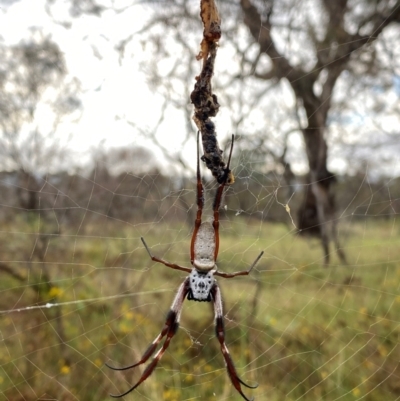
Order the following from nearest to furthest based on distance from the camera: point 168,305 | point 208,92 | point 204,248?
point 208,92 → point 204,248 → point 168,305

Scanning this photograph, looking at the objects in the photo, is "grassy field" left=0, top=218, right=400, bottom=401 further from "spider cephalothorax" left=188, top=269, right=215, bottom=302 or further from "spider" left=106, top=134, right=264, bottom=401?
"spider cephalothorax" left=188, top=269, right=215, bottom=302

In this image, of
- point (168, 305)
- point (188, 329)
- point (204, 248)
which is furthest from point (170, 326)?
point (168, 305)

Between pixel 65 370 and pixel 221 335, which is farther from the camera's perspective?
pixel 65 370

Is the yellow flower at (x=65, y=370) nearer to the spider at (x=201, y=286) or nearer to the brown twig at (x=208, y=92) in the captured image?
the spider at (x=201, y=286)

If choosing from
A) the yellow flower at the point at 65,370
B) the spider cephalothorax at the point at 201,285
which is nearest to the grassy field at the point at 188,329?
the yellow flower at the point at 65,370

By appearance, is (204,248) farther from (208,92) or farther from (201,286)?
(208,92)

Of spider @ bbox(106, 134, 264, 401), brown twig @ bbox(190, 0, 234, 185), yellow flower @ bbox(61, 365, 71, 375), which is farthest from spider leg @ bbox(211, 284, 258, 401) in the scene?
yellow flower @ bbox(61, 365, 71, 375)
